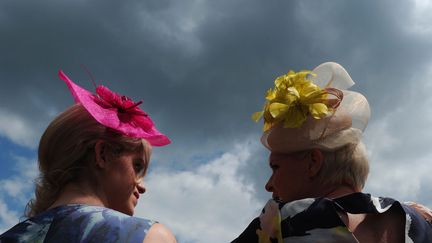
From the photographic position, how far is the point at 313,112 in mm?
3203

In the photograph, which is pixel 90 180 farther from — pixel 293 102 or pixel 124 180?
pixel 293 102

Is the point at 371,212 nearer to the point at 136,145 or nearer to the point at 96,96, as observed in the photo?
the point at 136,145

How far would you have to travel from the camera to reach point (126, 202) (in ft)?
9.71

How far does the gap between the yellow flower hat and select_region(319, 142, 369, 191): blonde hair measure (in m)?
0.05

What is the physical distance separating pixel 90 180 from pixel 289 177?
1.16 metres

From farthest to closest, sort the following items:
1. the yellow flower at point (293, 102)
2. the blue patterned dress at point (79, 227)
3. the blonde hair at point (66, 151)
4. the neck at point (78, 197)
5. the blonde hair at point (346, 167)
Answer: the yellow flower at point (293, 102) < the blonde hair at point (346, 167) < the blonde hair at point (66, 151) < the neck at point (78, 197) < the blue patterned dress at point (79, 227)

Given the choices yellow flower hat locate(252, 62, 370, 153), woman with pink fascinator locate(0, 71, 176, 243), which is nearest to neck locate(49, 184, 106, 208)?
woman with pink fascinator locate(0, 71, 176, 243)

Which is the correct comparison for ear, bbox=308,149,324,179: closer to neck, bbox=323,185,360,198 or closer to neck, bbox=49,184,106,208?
neck, bbox=323,185,360,198

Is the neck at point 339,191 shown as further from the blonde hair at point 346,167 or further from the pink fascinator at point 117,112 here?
the pink fascinator at point 117,112

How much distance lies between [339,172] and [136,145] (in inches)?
47.4

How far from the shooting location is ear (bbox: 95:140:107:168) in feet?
9.43

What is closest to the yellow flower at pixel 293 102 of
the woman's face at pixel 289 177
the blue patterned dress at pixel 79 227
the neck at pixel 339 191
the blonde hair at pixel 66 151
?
the woman's face at pixel 289 177

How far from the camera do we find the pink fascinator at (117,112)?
121 inches

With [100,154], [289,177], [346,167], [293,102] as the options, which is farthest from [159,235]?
[293,102]
